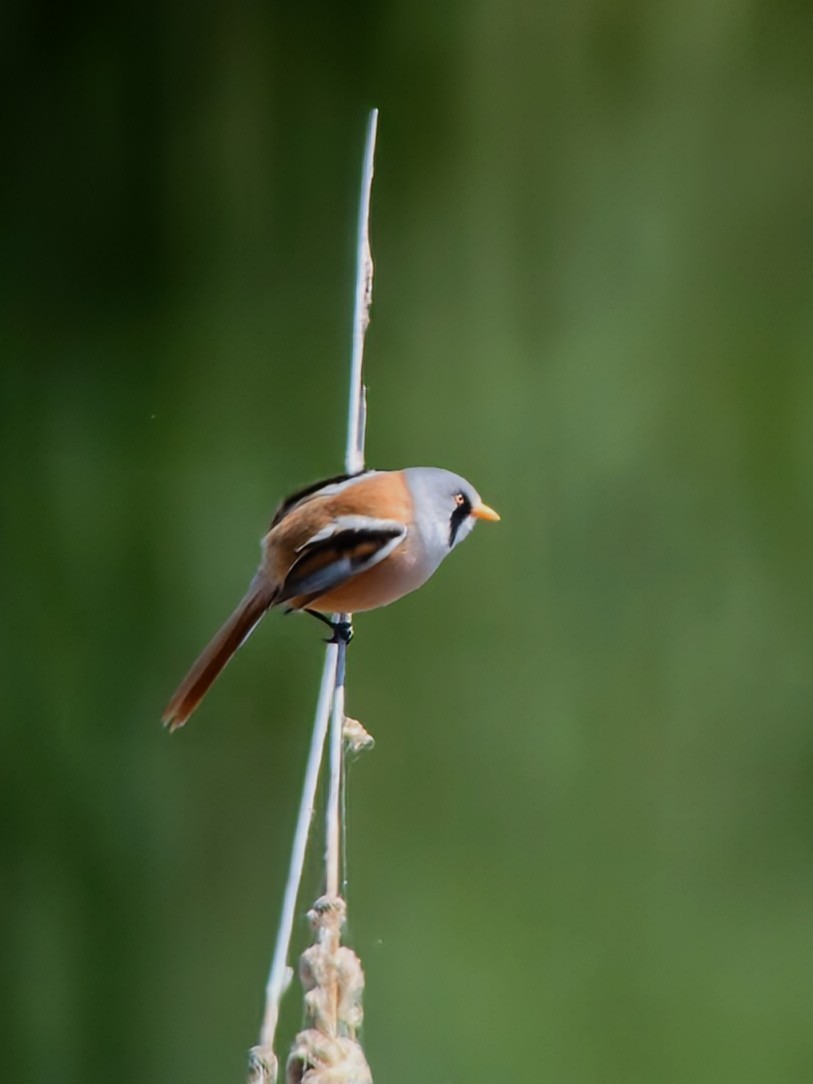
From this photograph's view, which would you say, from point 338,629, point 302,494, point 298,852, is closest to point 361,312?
point 302,494

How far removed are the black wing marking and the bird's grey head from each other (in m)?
0.06

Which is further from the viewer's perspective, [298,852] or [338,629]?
[338,629]

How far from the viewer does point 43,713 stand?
1204 millimetres

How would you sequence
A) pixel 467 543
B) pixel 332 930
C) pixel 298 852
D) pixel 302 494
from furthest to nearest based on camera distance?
pixel 467 543, pixel 302 494, pixel 298 852, pixel 332 930

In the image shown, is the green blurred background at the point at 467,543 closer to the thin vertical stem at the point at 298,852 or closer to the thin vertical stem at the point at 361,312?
the thin vertical stem at the point at 361,312

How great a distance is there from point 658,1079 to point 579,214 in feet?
3.05

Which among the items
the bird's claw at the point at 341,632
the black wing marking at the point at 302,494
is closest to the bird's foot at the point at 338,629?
the bird's claw at the point at 341,632

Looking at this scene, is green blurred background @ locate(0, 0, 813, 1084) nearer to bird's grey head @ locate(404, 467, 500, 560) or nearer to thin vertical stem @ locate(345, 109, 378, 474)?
thin vertical stem @ locate(345, 109, 378, 474)

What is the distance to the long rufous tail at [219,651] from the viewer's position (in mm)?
1045

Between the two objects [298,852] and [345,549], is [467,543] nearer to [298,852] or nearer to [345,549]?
[345,549]

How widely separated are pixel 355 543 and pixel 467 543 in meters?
0.24

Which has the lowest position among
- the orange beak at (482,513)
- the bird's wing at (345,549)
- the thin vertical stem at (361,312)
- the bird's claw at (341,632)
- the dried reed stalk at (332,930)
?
the dried reed stalk at (332,930)

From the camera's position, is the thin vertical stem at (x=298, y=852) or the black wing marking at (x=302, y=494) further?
the black wing marking at (x=302, y=494)

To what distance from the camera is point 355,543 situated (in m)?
1.00
